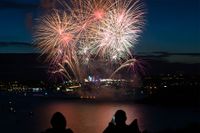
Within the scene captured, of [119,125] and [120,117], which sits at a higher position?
[120,117]

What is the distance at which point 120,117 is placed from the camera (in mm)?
6793

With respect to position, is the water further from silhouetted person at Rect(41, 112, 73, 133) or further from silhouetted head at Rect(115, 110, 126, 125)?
silhouetted person at Rect(41, 112, 73, 133)

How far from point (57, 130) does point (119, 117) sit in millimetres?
1077

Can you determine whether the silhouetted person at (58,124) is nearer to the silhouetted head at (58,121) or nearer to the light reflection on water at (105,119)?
the silhouetted head at (58,121)

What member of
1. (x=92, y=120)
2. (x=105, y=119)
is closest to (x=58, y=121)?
(x=92, y=120)

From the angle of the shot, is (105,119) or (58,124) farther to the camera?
(105,119)

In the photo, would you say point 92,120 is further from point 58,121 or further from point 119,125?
point 58,121

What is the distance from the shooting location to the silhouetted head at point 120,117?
6.76 meters

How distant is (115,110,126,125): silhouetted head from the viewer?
676 cm

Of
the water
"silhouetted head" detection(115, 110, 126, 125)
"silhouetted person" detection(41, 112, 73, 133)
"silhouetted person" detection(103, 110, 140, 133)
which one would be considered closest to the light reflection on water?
the water

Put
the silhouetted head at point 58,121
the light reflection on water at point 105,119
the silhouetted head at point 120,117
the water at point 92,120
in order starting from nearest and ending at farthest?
the silhouetted head at point 58,121, the silhouetted head at point 120,117, the water at point 92,120, the light reflection on water at point 105,119

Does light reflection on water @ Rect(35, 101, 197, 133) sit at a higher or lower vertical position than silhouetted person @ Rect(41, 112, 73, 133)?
lower

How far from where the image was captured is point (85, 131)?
197ft

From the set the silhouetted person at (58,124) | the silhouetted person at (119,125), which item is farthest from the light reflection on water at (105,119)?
the silhouetted person at (58,124)
